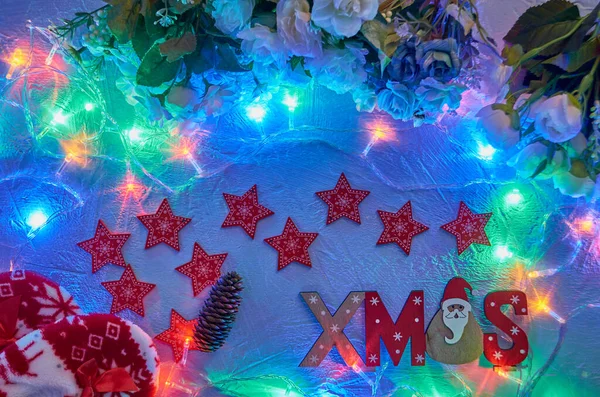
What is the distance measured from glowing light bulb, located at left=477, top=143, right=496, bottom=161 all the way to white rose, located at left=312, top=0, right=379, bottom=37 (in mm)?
522

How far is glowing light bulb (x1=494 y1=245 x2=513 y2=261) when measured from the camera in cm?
128

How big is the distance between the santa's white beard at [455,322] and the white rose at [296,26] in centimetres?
66

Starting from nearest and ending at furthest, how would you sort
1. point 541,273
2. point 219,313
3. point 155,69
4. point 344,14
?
point 344,14 → point 155,69 → point 219,313 → point 541,273

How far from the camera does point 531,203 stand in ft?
4.29

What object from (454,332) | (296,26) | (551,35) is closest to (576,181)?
(551,35)

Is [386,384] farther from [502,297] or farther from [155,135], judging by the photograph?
[155,135]

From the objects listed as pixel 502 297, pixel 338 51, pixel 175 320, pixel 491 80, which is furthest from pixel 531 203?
pixel 175 320

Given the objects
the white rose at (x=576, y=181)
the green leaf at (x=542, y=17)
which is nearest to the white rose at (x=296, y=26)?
the green leaf at (x=542, y=17)

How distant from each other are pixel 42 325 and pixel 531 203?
1094 millimetres

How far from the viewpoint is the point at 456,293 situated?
1259 millimetres

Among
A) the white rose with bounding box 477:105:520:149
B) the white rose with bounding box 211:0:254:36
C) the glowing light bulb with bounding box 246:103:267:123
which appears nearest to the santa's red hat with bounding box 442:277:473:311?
the white rose with bounding box 477:105:520:149

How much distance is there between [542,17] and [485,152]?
1.05 feet

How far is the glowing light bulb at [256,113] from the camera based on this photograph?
1329 mm

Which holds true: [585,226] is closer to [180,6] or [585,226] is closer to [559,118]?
[559,118]
